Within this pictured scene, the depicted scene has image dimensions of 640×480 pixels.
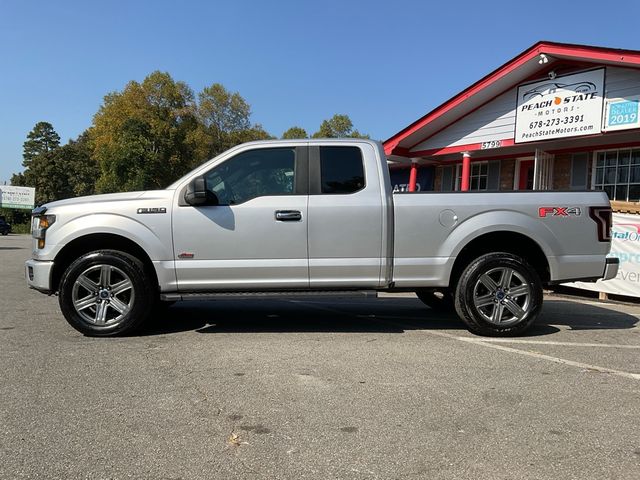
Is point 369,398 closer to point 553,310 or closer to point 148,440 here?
A: point 148,440

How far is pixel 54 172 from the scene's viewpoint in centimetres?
6706

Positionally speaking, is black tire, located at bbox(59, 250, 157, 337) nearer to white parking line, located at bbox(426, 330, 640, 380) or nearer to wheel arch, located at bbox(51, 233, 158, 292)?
wheel arch, located at bbox(51, 233, 158, 292)

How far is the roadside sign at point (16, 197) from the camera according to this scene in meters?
55.9

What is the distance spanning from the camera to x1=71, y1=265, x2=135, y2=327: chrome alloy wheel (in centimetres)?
553

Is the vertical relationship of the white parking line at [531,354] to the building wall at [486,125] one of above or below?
below

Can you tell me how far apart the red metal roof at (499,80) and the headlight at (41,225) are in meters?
10.1

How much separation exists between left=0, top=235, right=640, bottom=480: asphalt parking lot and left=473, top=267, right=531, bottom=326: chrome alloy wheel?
0.30 m

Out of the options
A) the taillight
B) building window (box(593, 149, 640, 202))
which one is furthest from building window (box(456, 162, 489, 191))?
the taillight

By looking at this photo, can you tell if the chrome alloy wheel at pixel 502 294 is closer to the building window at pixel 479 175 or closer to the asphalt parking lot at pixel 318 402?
the asphalt parking lot at pixel 318 402

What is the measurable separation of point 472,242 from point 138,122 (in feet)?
120

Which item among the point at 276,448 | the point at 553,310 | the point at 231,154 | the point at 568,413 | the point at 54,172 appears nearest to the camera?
the point at 276,448

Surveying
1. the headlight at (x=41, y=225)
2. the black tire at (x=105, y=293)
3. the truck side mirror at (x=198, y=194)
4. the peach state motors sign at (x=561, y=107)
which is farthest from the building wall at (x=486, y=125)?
the headlight at (x=41, y=225)

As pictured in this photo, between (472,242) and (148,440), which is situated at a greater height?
(472,242)

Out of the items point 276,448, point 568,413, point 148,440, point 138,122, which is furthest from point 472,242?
point 138,122
